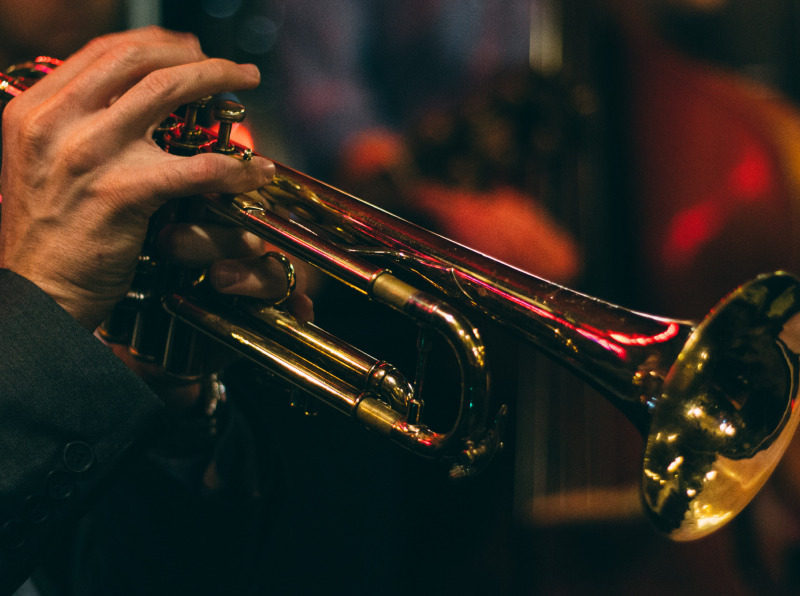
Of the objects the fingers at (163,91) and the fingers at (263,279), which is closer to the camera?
the fingers at (163,91)

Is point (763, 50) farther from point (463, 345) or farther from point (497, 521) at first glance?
point (463, 345)

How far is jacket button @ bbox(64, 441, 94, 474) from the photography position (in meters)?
A: 0.56

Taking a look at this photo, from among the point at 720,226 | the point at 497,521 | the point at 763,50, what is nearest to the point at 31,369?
the point at 497,521

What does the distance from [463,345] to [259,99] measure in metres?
1.64

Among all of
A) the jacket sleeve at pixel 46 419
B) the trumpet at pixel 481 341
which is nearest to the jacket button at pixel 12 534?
the jacket sleeve at pixel 46 419

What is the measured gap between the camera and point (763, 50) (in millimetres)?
2322

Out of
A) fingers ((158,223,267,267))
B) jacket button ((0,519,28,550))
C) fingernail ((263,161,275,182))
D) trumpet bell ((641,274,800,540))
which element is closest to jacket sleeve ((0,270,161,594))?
jacket button ((0,519,28,550))

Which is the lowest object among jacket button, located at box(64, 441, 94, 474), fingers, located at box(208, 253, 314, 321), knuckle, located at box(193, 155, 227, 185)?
jacket button, located at box(64, 441, 94, 474)

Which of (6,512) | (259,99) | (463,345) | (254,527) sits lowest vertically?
(254,527)

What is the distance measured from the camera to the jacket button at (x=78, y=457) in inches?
21.9

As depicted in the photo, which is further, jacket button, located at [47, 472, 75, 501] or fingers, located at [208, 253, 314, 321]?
fingers, located at [208, 253, 314, 321]

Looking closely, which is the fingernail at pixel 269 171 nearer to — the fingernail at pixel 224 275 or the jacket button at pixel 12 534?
the fingernail at pixel 224 275

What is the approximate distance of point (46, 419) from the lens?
54cm

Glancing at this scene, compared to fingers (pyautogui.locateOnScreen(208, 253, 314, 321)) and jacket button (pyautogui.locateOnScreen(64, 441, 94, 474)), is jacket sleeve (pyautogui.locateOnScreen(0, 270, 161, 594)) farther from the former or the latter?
fingers (pyautogui.locateOnScreen(208, 253, 314, 321))
